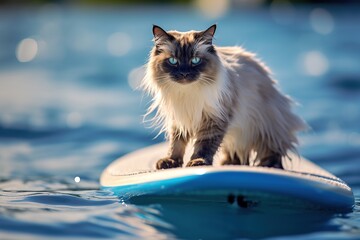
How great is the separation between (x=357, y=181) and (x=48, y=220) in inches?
116

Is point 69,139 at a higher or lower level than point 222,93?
higher

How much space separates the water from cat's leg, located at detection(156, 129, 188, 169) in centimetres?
27

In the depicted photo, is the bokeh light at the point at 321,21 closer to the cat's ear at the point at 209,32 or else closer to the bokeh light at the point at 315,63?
the bokeh light at the point at 315,63

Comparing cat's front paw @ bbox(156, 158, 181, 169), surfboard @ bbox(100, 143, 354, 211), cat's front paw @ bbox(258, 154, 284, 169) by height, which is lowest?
surfboard @ bbox(100, 143, 354, 211)

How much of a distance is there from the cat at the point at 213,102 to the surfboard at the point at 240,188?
19 centimetres

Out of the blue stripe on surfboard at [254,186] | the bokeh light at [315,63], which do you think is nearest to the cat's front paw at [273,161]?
the blue stripe on surfboard at [254,186]

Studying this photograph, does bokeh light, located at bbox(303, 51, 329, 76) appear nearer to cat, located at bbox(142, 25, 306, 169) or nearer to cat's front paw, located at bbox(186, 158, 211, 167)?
cat, located at bbox(142, 25, 306, 169)

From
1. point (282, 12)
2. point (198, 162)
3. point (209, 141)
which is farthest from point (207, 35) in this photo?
point (282, 12)

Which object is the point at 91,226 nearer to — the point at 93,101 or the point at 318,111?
the point at 318,111

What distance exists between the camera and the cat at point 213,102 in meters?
4.00

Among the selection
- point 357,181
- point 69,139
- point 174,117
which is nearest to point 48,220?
point 174,117

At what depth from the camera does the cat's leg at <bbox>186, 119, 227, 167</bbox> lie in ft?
13.5

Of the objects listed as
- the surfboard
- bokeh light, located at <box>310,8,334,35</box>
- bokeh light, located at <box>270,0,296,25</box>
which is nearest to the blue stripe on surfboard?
the surfboard

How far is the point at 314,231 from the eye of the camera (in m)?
3.89
